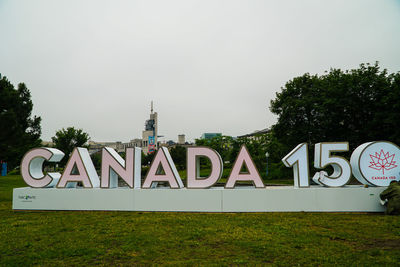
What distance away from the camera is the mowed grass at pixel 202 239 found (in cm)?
643

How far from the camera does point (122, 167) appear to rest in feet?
43.3

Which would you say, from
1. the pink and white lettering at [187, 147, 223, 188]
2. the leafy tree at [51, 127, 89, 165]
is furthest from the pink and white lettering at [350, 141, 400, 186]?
the leafy tree at [51, 127, 89, 165]

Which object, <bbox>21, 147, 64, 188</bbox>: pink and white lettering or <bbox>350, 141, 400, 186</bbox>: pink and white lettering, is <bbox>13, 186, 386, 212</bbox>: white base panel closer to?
<bbox>21, 147, 64, 188</bbox>: pink and white lettering

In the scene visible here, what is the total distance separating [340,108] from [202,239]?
25.7m

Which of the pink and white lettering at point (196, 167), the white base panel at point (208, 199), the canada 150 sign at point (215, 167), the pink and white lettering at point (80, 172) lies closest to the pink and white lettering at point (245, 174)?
the canada 150 sign at point (215, 167)

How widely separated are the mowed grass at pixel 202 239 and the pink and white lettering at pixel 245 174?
5.02 ft

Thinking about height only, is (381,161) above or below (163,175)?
above

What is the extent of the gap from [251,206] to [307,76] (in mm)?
25853

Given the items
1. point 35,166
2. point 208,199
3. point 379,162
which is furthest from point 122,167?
point 379,162

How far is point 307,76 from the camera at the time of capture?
33.0m

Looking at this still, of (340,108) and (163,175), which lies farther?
(340,108)

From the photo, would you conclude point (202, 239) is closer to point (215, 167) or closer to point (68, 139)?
point (215, 167)

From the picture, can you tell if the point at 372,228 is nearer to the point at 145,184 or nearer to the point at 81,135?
the point at 145,184

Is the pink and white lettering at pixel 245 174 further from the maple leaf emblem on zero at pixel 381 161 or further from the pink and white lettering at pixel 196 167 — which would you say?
the maple leaf emblem on zero at pixel 381 161
